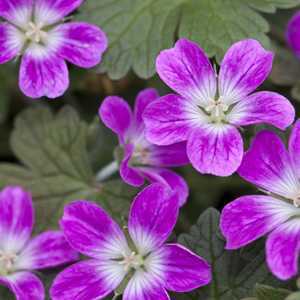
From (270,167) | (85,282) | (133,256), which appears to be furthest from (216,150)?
(85,282)

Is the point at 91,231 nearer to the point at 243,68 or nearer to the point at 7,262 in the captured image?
the point at 7,262

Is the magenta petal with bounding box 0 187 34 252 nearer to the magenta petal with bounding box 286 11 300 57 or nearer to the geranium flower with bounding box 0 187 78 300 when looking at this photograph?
the geranium flower with bounding box 0 187 78 300

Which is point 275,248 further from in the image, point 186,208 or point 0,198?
point 186,208

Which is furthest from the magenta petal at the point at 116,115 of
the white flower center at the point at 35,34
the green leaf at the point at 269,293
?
the green leaf at the point at 269,293

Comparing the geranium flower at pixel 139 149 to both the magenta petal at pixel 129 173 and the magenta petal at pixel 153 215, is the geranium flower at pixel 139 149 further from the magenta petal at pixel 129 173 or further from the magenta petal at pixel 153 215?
the magenta petal at pixel 153 215

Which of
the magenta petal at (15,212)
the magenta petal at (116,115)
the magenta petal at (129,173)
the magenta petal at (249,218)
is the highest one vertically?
the magenta petal at (116,115)

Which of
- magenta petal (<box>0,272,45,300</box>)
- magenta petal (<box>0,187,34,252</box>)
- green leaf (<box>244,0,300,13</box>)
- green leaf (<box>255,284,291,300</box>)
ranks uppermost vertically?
green leaf (<box>244,0,300,13</box>)

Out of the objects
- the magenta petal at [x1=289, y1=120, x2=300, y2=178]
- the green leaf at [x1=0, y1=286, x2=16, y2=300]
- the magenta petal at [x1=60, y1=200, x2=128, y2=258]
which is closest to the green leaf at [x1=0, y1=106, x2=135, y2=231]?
the green leaf at [x1=0, y1=286, x2=16, y2=300]
